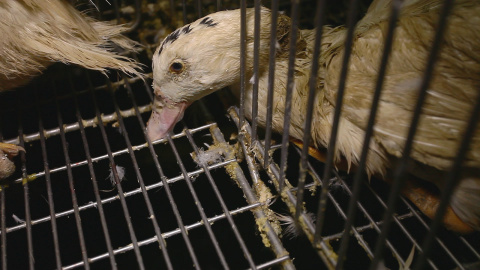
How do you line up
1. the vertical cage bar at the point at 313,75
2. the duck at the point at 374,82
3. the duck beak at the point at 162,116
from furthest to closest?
the duck beak at the point at 162,116 < the duck at the point at 374,82 < the vertical cage bar at the point at 313,75

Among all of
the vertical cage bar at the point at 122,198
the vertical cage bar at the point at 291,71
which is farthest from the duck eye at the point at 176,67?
the vertical cage bar at the point at 291,71

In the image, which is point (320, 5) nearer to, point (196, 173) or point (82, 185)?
point (196, 173)

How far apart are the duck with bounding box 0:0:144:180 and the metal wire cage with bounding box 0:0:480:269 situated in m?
0.10

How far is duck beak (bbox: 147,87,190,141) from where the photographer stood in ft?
3.16

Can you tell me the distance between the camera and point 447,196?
39 cm

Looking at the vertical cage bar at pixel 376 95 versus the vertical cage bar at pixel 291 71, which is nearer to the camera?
the vertical cage bar at pixel 376 95

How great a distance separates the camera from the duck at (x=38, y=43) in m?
0.86

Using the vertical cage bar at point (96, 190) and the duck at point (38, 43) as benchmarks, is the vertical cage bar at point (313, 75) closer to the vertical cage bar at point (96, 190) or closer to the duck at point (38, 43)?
the vertical cage bar at point (96, 190)

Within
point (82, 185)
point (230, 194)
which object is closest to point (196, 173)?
point (230, 194)

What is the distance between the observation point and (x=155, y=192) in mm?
1103

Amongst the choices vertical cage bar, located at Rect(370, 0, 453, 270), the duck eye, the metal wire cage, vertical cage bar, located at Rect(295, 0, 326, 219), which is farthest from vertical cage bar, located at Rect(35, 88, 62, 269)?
vertical cage bar, located at Rect(370, 0, 453, 270)

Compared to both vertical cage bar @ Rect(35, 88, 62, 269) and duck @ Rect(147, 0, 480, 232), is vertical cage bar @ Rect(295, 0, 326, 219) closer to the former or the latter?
duck @ Rect(147, 0, 480, 232)

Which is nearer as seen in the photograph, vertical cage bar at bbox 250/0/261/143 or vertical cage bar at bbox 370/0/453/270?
vertical cage bar at bbox 370/0/453/270

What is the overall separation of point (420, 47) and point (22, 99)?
3.20ft
